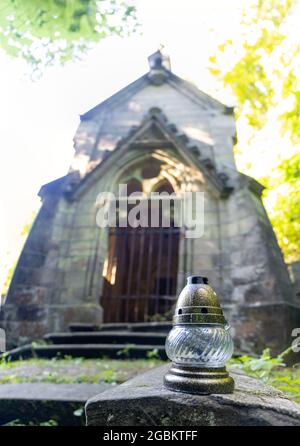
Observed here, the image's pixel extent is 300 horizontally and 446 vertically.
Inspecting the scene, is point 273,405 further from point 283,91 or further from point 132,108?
point 132,108

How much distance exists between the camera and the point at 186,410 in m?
1.01

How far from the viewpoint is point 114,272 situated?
7.75m

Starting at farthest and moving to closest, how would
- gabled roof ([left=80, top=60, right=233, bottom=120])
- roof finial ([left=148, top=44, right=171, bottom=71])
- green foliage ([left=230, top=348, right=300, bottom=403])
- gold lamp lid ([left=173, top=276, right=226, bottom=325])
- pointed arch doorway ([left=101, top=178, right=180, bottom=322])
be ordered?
roof finial ([left=148, top=44, right=171, bottom=71]) < gabled roof ([left=80, top=60, right=233, bottom=120]) < pointed arch doorway ([left=101, top=178, right=180, bottom=322]) < green foliage ([left=230, top=348, right=300, bottom=403]) < gold lamp lid ([left=173, top=276, right=226, bottom=325])

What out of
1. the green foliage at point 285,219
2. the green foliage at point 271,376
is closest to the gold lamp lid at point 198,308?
the green foliage at point 271,376

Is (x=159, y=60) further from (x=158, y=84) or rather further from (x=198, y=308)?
(x=198, y=308)

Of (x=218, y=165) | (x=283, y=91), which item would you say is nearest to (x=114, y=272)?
(x=218, y=165)

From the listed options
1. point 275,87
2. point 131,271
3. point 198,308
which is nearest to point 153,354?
point 131,271

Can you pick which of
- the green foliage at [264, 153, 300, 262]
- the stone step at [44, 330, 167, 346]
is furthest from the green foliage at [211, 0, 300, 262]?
the stone step at [44, 330, 167, 346]

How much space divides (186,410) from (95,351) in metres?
3.60

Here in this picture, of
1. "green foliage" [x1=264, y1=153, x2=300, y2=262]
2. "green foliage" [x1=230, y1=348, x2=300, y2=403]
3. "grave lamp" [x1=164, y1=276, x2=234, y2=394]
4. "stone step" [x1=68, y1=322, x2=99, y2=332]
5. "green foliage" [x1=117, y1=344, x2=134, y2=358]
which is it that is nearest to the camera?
"grave lamp" [x1=164, y1=276, x2=234, y2=394]

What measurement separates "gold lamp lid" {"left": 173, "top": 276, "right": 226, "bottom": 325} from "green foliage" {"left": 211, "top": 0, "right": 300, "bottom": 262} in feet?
13.1

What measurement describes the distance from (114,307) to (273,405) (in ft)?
20.5

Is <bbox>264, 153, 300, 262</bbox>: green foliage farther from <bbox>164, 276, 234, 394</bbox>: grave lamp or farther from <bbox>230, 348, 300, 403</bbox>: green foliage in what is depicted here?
<bbox>164, 276, 234, 394</bbox>: grave lamp

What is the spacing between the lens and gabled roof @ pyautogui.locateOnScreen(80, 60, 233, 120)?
8480 millimetres
